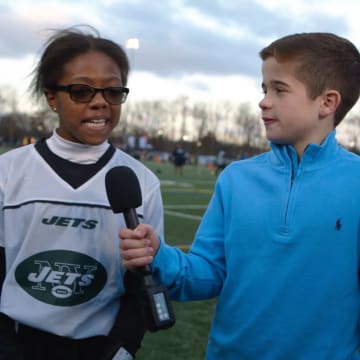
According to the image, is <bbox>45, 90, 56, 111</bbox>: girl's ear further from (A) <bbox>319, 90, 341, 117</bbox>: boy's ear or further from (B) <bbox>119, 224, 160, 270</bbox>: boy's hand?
(A) <bbox>319, 90, 341, 117</bbox>: boy's ear

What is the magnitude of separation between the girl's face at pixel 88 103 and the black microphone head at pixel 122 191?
36 centimetres

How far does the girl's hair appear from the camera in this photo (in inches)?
89.0

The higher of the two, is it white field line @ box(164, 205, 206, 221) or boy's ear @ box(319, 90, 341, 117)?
boy's ear @ box(319, 90, 341, 117)

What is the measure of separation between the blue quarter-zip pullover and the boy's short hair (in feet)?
0.68

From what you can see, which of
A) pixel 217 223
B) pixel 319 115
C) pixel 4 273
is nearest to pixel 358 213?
pixel 319 115

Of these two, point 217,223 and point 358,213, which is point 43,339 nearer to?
point 217,223

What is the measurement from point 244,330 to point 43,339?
75 centimetres

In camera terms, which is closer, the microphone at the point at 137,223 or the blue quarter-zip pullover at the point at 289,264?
the microphone at the point at 137,223

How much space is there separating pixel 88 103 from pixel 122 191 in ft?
1.70

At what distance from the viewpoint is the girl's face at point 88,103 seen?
221 cm

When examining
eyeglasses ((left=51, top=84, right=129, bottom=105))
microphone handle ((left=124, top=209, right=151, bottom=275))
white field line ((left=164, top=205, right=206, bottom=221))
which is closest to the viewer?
microphone handle ((left=124, top=209, right=151, bottom=275))

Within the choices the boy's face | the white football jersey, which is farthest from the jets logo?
the boy's face

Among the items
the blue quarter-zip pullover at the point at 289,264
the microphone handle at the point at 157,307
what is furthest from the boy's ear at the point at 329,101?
the microphone handle at the point at 157,307

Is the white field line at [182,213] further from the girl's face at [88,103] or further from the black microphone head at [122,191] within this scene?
the black microphone head at [122,191]
